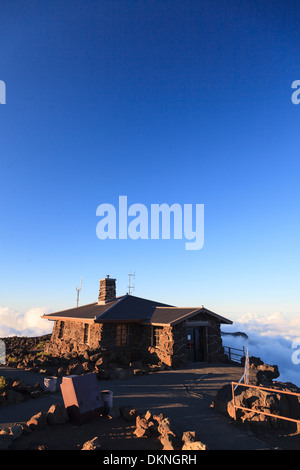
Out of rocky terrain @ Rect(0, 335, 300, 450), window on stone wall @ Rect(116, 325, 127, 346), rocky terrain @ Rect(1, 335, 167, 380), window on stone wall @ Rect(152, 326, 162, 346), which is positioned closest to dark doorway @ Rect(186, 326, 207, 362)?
window on stone wall @ Rect(152, 326, 162, 346)

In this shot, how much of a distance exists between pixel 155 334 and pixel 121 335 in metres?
2.29

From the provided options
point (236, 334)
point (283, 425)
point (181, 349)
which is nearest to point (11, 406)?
point (283, 425)

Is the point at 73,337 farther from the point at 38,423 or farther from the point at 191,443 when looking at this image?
the point at 191,443

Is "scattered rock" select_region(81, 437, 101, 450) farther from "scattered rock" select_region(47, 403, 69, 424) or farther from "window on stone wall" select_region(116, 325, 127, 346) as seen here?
"window on stone wall" select_region(116, 325, 127, 346)

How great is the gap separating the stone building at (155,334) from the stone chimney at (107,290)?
326cm

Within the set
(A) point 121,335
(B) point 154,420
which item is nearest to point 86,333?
(A) point 121,335

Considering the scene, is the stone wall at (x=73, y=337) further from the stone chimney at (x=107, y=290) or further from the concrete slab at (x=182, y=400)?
the concrete slab at (x=182, y=400)

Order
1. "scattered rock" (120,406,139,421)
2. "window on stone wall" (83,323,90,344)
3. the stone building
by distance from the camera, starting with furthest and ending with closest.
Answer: "window on stone wall" (83,323,90,344), the stone building, "scattered rock" (120,406,139,421)

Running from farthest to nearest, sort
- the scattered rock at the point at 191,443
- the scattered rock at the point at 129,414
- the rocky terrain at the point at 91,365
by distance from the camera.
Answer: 1. the rocky terrain at the point at 91,365
2. the scattered rock at the point at 129,414
3. the scattered rock at the point at 191,443

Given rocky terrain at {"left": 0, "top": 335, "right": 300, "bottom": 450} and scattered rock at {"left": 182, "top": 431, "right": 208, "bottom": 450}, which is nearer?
scattered rock at {"left": 182, "top": 431, "right": 208, "bottom": 450}

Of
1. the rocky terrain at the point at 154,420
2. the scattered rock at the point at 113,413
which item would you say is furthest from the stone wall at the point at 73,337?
the scattered rock at the point at 113,413

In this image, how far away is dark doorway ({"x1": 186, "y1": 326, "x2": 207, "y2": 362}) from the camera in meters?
17.0

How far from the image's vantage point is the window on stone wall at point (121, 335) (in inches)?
692

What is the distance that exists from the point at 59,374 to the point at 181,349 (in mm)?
6904
